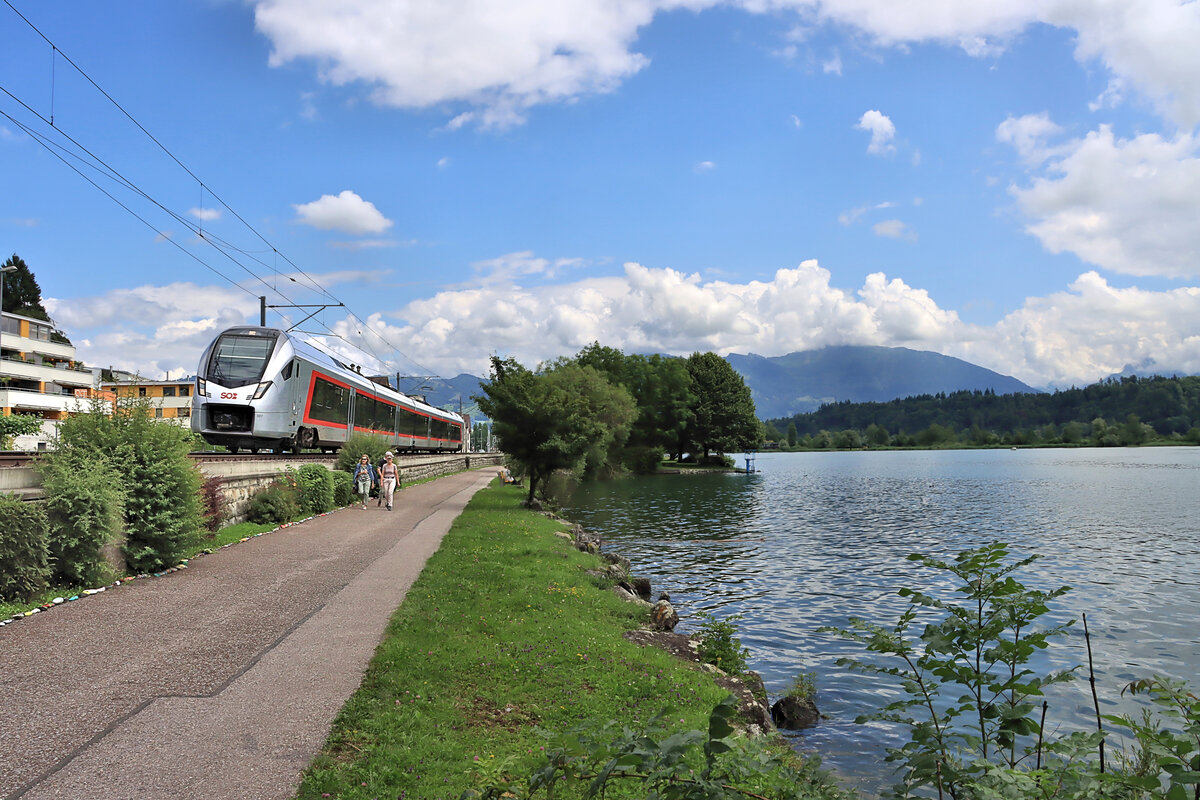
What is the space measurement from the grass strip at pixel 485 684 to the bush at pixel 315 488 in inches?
359

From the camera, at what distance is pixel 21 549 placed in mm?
8938

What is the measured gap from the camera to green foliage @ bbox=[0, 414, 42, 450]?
32406 millimetres

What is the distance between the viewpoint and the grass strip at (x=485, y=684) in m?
5.27

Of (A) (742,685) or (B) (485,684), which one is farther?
(A) (742,685)

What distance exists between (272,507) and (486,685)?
13465 millimetres

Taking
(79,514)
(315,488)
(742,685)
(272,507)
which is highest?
(79,514)

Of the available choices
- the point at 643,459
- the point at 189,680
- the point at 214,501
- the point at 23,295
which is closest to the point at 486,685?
the point at 189,680

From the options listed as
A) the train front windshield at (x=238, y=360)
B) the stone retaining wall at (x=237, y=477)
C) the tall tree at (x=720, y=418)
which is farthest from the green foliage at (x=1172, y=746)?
the tall tree at (x=720, y=418)

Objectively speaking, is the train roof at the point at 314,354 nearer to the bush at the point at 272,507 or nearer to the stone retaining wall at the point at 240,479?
the stone retaining wall at the point at 240,479

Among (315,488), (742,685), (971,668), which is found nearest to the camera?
(971,668)

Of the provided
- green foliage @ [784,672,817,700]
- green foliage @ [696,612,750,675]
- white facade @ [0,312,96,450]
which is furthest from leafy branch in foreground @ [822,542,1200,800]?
white facade @ [0,312,96,450]

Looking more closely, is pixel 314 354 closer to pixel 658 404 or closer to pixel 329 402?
pixel 329 402

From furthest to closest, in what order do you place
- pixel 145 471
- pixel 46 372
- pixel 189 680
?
pixel 46 372, pixel 145 471, pixel 189 680

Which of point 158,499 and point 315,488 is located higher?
point 158,499
